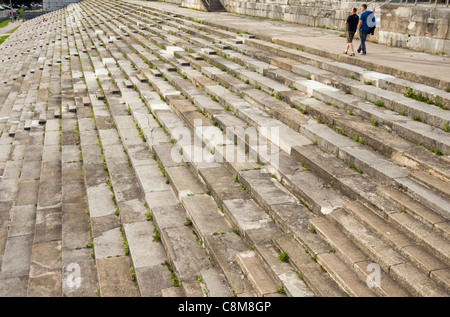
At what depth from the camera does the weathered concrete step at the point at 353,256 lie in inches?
129

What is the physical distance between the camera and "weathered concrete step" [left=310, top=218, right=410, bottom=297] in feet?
10.8

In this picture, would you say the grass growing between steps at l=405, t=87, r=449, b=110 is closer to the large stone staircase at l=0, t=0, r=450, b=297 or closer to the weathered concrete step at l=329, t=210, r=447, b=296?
the large stone staircase at l=0, t=0, r=450, b=297

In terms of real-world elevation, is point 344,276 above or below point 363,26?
below

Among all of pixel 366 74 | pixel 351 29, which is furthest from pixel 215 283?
pixel 351 29

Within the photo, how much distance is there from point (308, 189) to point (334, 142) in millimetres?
1072

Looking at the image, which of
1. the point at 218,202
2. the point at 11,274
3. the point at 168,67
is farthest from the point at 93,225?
the point at 168,67

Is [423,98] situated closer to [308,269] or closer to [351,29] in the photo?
[351,29]

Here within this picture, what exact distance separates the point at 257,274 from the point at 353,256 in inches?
36.4

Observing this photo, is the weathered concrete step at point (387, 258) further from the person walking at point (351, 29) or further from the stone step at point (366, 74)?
the person walking at point (351, 29)

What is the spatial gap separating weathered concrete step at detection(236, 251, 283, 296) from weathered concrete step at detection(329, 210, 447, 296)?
0.93 m

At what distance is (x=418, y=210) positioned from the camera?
3932mm

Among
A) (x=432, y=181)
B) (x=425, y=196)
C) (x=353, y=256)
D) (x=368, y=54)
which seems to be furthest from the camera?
(x=368, y=54)

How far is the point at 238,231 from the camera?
174 inches

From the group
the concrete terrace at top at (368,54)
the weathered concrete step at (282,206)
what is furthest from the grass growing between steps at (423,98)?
the weathered concrete step at (282,206)
